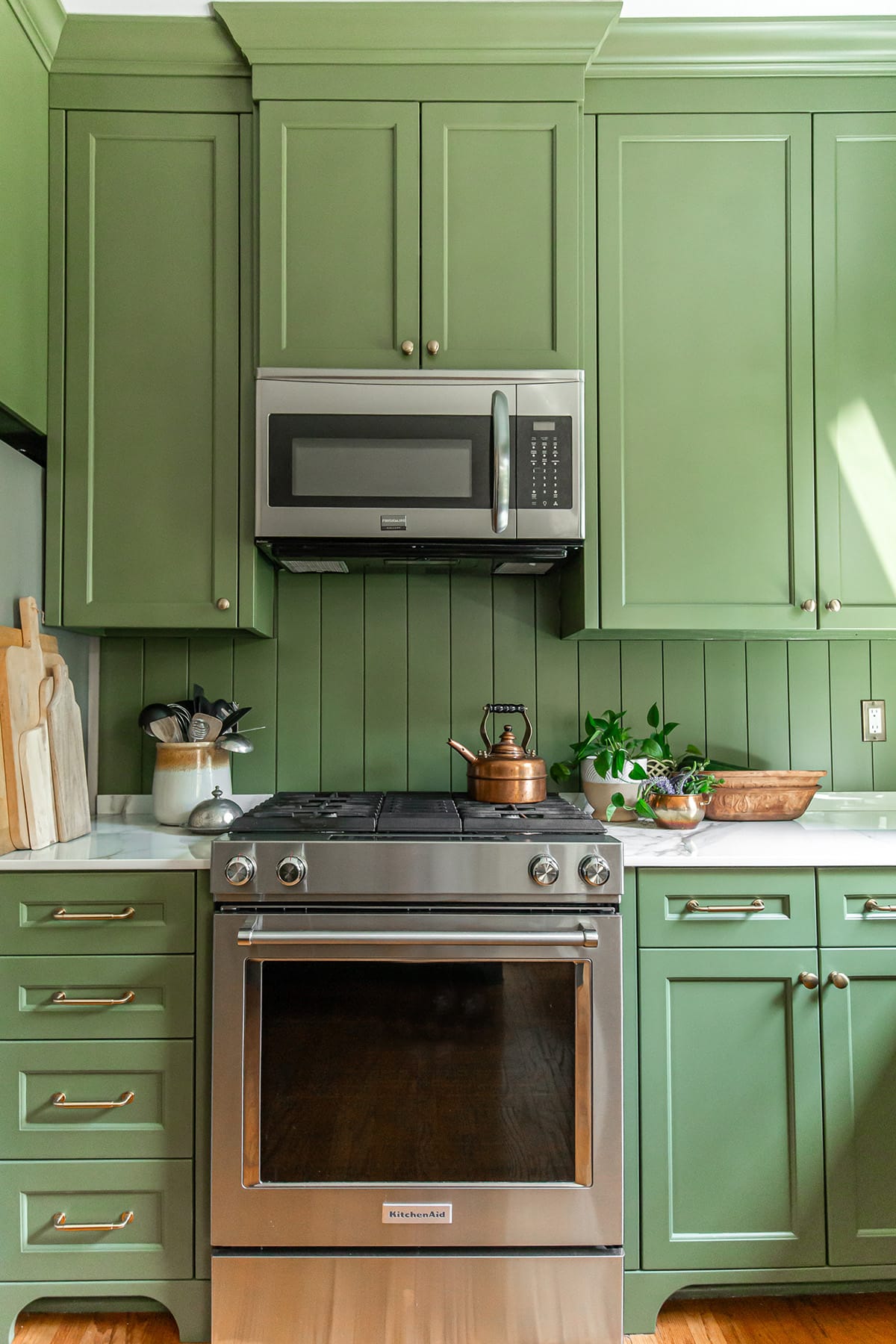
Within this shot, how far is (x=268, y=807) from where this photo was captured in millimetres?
1854

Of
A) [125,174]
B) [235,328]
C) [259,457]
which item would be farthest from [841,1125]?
[125,174]

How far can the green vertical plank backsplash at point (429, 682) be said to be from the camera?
2232 millimetres

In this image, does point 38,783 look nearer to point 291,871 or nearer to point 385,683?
point 291,871

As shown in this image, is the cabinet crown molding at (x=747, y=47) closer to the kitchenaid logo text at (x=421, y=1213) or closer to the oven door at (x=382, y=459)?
the oven door at (x=382, y=459)

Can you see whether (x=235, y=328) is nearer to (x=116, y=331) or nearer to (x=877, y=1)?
(x=116, y=331)

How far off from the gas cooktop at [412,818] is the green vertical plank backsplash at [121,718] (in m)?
0.50

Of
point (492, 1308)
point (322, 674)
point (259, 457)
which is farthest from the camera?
point (322, 674)

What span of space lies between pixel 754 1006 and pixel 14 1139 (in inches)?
59.0

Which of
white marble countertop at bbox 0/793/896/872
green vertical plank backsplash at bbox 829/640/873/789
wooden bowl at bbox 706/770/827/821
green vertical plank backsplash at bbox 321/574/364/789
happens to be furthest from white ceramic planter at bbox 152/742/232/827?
green vertical plank backsplash at bbox 829/640/873/789

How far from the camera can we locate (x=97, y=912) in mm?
1607

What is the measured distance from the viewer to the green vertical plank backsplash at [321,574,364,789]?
7.29 ft

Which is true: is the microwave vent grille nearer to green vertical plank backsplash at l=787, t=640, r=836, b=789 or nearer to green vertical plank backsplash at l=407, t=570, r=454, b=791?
green vertical plank backsplash at l=407, t=570, r=454, b=791

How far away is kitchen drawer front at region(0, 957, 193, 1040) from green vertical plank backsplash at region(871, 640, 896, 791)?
1.87 meters

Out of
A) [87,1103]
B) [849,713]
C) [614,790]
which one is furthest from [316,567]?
[849,713]
